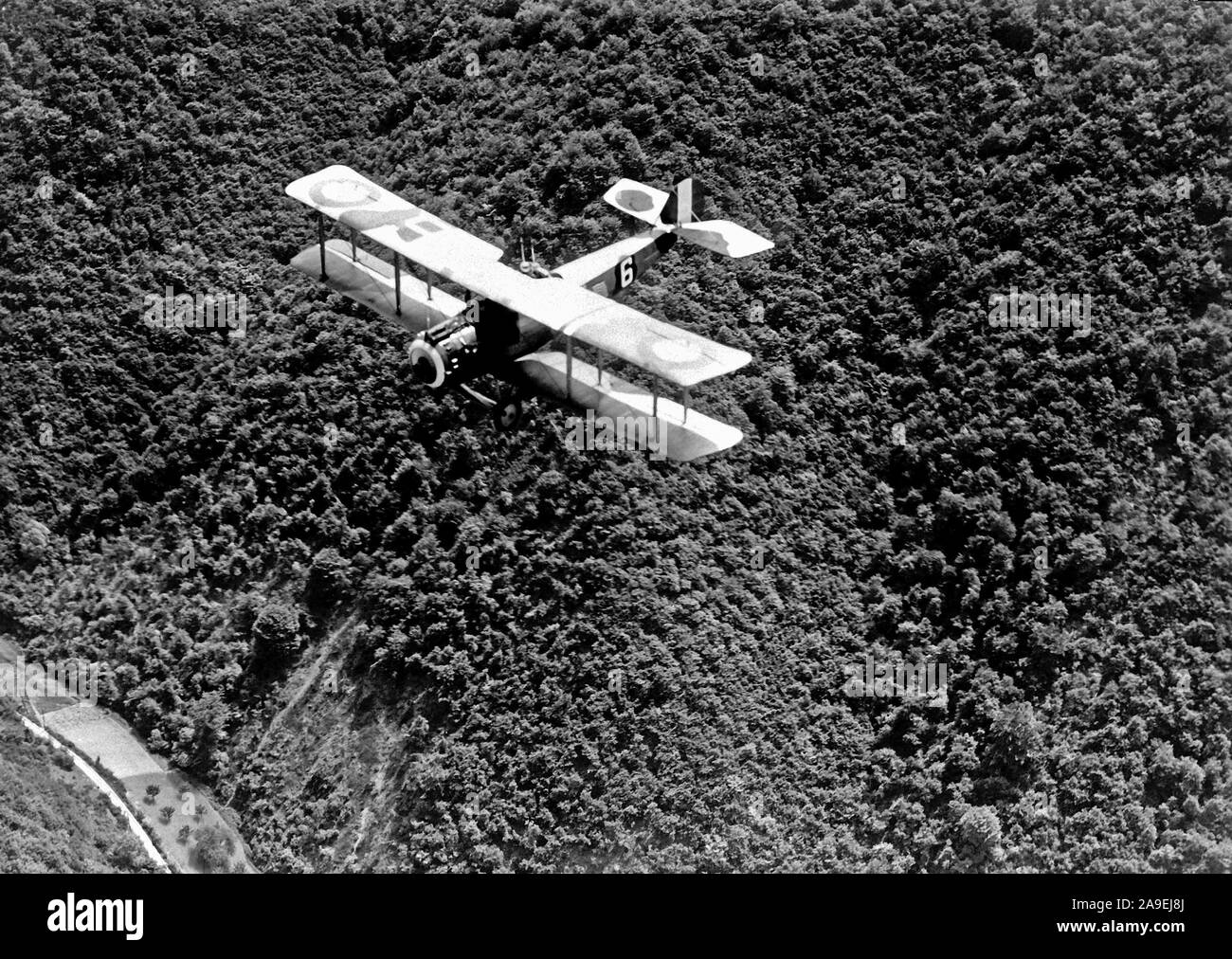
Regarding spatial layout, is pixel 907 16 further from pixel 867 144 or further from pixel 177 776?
pixel 177 776

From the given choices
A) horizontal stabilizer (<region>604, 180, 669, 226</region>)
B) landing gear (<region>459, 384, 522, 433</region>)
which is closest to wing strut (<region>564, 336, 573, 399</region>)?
landing gear (<region>459, 384, 522, 433</region>)

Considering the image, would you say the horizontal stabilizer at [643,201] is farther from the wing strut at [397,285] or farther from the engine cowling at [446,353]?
the engine cowling at [446,353]

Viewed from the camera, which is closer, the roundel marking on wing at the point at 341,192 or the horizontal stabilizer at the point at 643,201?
the roundel marking on wing at the point at 341,192

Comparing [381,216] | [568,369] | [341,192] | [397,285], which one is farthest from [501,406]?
[341,192]

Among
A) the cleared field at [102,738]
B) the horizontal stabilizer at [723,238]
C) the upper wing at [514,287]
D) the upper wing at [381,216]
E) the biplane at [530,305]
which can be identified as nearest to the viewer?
the upper wing at [514,287]

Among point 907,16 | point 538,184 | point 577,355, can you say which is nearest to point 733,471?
point 577,355

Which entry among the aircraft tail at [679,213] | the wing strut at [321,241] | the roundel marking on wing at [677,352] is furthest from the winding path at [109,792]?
the aircraft tail at [679,213]
